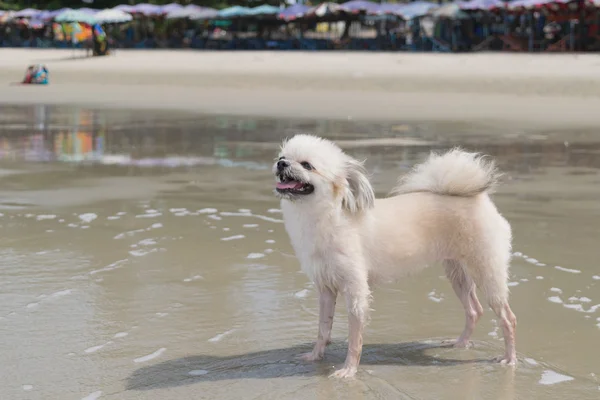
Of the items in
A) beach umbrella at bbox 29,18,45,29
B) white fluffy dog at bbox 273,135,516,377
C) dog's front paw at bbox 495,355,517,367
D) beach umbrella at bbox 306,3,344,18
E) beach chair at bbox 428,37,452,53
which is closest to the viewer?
white fluffy dog at bbox 273,135,516,377

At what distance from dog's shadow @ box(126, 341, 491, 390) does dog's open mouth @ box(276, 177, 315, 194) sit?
103cm

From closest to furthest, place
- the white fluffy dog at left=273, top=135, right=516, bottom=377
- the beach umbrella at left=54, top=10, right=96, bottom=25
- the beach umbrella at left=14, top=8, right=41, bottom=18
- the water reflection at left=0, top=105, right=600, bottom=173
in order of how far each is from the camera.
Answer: the white fluffy dog at left=273, top=135, right=516, bottom=377 < the water reflection at left=0, top=105, right=600, bottom=173 < the beach umbrella at left=54, top=10, right=96, bottom=25 < the beach umbrella at left=14, top=8, right=41, bottom=18

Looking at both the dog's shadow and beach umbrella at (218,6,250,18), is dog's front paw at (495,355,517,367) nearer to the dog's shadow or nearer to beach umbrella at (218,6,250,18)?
the dog's shadow

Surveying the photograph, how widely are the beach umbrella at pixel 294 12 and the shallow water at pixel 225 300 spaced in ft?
130

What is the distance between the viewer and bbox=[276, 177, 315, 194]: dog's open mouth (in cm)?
504

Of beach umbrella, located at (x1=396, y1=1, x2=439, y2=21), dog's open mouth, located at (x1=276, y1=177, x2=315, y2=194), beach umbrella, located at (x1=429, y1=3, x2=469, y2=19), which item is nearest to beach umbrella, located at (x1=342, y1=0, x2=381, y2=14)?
Answer: beach umbrella, located at (x1=396, y1=1, x2=439, y2=21)

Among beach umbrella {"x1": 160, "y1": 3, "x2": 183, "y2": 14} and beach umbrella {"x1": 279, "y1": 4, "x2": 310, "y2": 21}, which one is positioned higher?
beach umbrella {"x1": 160, "y1": 3, "x2": 183, "y2": 14}

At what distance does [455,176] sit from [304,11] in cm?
4768

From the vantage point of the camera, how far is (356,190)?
5.27m

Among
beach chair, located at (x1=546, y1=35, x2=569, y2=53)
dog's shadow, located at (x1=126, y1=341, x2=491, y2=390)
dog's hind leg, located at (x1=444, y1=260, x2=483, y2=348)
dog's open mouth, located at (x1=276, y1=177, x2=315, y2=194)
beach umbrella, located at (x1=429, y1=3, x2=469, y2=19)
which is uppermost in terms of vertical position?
beach umbrella, located at (x1=429, y1=3, x2=469, y2=19)

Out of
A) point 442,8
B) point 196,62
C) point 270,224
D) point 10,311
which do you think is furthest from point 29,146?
point 442,8

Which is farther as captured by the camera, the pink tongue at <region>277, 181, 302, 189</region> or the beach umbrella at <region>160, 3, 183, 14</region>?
the beach umbrella at <region>160, 3, 183, 14</region>

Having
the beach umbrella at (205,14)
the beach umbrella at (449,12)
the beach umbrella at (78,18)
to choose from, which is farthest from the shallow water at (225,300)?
the beach umbrella at (205,14)

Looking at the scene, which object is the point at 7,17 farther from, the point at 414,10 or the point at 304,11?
the point at 414,10
